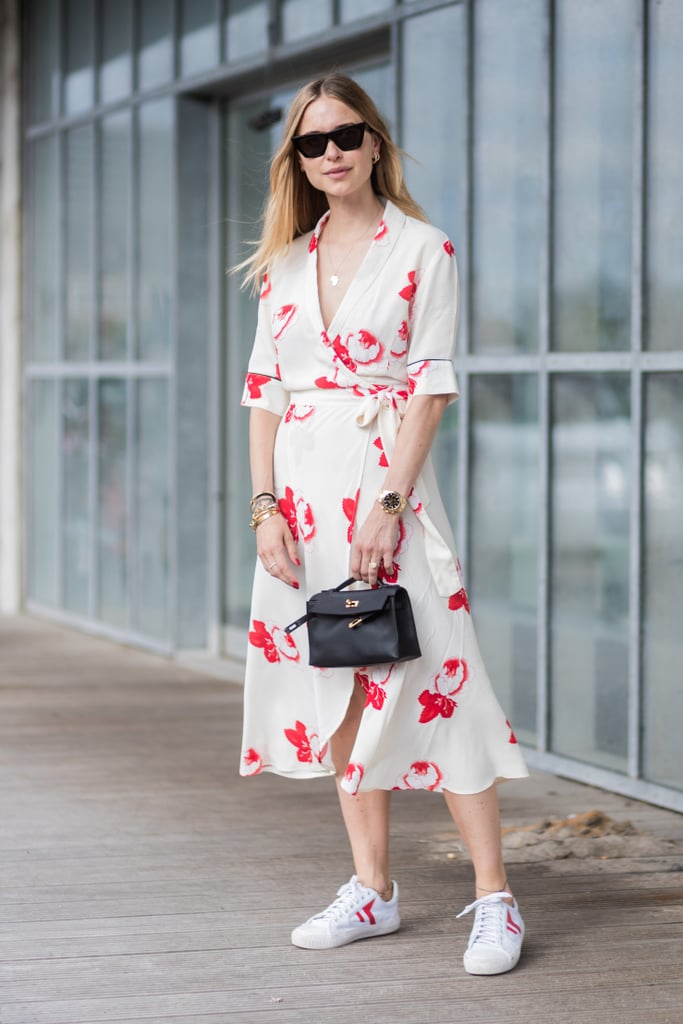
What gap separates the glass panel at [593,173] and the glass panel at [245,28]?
87.1 inches

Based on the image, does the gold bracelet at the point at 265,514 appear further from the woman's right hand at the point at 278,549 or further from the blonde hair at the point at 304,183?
the blonde hair at the point at 304,183

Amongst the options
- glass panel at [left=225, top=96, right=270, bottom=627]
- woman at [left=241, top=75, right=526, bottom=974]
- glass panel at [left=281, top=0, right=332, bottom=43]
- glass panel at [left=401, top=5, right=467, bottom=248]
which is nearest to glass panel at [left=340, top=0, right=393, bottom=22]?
glass panel at [left=281, top=0, right=332, bottom=43]

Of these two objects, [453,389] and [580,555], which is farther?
[580,555]

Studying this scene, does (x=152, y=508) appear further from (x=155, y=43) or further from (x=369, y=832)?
(x=369, y=832)

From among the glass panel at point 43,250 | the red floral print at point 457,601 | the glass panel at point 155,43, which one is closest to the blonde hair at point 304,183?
the red floral print at point 457,601

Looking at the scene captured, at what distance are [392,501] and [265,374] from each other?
44cm

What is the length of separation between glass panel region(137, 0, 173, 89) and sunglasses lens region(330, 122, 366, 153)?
4745 millimetres

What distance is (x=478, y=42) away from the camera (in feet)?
17.7

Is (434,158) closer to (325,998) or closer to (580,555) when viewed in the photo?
(580,555)

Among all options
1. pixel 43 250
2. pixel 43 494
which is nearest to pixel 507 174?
pixel 43 250

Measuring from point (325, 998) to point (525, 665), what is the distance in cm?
240

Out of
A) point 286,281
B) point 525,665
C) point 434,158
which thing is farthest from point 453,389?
point 434,158

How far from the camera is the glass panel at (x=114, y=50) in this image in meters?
8.09

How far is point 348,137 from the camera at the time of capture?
314cm
